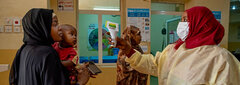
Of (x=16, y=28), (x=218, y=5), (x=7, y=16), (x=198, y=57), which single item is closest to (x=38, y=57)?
(x=198, y=57)

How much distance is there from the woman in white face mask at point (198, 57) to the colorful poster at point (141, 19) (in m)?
2.14

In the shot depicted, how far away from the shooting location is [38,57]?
799mm

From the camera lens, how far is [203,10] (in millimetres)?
1112

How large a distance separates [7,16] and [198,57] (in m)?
2.97

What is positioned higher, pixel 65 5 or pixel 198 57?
pixel 65 5

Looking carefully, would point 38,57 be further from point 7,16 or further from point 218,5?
point 218,5

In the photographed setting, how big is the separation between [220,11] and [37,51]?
184 inches

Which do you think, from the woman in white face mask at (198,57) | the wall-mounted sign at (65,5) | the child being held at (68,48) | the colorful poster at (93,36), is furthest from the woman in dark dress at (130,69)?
the wall-mounted sign at (65,5)

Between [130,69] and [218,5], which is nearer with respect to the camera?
[130,69]

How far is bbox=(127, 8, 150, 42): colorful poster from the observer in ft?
11.0

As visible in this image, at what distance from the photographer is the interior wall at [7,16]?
7.95 ft

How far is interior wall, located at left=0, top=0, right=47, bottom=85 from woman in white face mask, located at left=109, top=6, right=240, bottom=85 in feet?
6.80

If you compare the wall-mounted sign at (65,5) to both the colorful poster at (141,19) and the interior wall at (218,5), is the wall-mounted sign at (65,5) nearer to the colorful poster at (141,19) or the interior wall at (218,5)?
the colorful poster at (141,19)

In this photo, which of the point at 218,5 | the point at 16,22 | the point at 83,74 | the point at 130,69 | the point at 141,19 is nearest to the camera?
the point at 83,74
